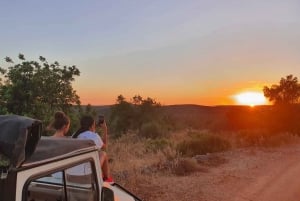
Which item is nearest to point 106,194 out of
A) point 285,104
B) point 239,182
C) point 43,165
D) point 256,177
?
point 43,165

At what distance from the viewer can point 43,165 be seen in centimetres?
289

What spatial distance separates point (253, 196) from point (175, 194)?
1.69 meters

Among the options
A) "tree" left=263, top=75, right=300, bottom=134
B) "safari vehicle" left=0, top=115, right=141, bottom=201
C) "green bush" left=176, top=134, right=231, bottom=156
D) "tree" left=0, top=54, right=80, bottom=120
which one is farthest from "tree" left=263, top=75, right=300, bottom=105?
"safari vehicle" left=0, top=115, right=141, bottom=201

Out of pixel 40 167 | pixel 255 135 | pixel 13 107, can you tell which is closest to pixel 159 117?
pixel 255 135

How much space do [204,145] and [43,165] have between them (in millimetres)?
16756

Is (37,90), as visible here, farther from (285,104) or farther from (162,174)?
(285,104)

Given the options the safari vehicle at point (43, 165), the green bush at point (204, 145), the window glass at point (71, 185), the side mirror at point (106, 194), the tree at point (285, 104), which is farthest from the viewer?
the tree at point (285, 104)

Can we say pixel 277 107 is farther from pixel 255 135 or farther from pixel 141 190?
pixel 141 190

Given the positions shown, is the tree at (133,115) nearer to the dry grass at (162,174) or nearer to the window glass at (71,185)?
the dry grass at (162,174)

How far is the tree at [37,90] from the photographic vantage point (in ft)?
43.3

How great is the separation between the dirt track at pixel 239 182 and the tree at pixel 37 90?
4.16 metres

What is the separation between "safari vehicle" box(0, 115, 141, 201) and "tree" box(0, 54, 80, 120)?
954 cm

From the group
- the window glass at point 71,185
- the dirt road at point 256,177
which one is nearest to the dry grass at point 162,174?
the dirt road at point 256,177

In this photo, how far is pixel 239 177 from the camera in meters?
12.6
